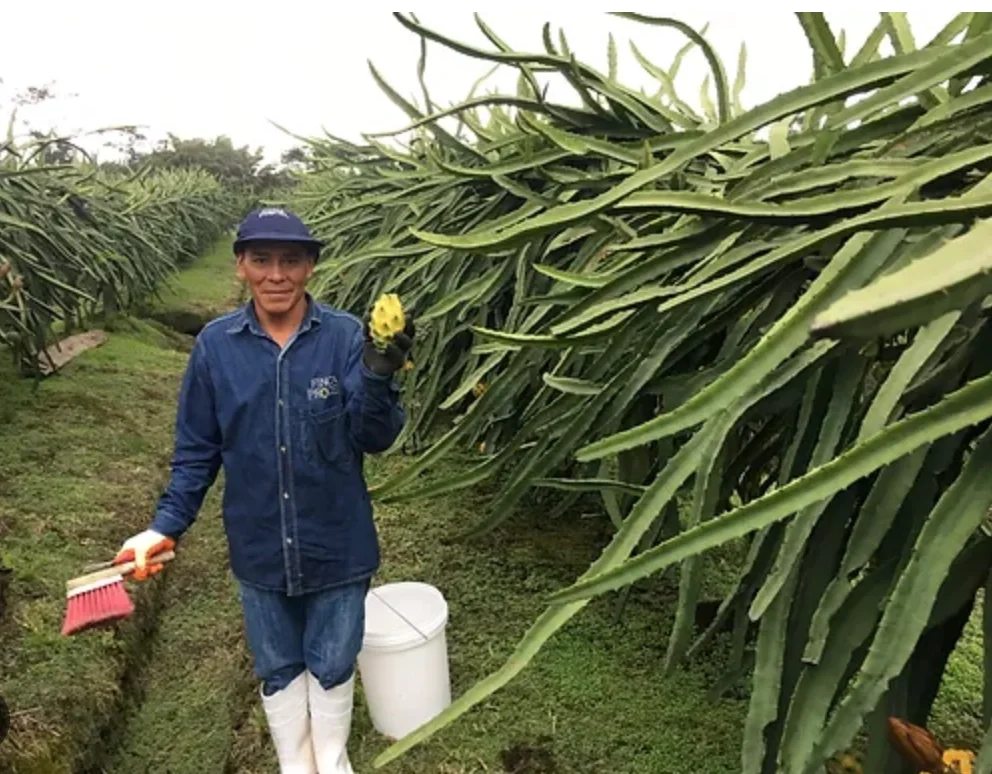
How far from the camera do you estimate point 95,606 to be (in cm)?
194

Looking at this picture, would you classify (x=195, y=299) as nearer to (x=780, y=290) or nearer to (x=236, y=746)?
(x=236, y=746)

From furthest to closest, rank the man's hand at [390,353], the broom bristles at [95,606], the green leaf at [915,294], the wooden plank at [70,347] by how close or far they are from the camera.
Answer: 1. the wooden plank at [70,347]
2. the broom bristles at [95,606]
3. the man's hand at [390,353]
4. the green leaf at [915,294]

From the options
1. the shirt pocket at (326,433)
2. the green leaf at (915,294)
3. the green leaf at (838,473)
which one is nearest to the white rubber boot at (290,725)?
the shirt pocket at (326,433)

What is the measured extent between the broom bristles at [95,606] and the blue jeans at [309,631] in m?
0.30

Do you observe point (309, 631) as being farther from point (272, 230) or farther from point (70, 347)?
point (70, 347)

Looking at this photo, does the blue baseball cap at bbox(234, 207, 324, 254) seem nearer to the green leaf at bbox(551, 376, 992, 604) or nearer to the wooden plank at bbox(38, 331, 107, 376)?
the green leaf at bbox(551, 376, 992, 604)

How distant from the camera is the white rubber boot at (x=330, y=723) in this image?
218cm

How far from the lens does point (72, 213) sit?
6.52m

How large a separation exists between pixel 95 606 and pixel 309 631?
1.52 ft

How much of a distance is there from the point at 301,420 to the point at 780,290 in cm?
108

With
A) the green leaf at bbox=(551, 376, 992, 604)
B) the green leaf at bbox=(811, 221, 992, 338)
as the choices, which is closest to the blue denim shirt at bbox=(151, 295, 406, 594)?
the green leaf at bbox=(551, 376, 992, 604)

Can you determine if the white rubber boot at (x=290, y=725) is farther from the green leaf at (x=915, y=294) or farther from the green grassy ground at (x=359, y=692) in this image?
the green leaf at (x=915, y=294)

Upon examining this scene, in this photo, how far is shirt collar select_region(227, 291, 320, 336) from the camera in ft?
6.81

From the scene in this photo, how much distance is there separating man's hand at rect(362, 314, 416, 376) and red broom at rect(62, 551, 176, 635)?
0.67m
